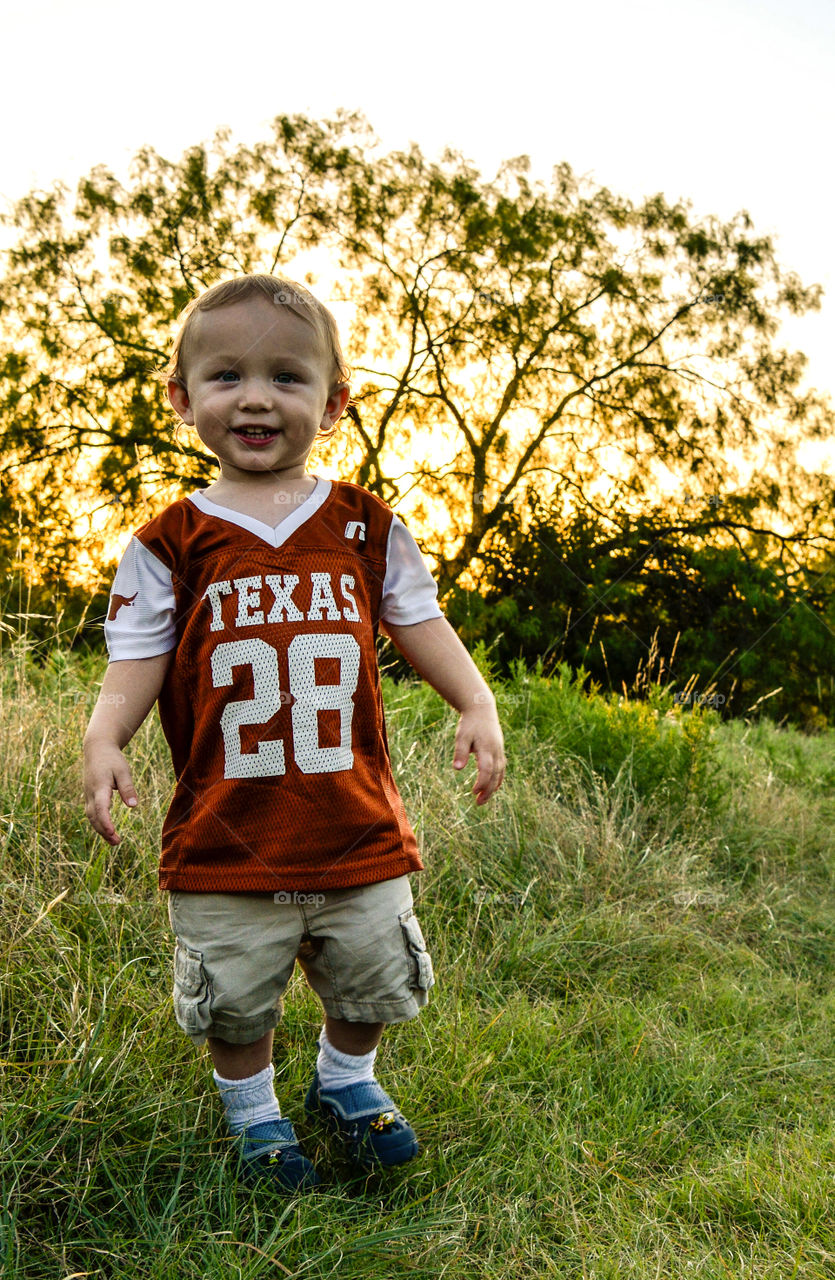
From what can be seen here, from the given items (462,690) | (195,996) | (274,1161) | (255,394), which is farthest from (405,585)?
(274,1161)

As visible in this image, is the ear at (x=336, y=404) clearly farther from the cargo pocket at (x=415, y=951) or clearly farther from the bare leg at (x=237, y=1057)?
the bare leg at (x=237, y=1057)

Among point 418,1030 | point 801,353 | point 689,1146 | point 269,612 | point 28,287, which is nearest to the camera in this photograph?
point 269,612

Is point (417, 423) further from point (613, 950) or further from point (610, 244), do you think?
point (613, 950)

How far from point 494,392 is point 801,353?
153 inches

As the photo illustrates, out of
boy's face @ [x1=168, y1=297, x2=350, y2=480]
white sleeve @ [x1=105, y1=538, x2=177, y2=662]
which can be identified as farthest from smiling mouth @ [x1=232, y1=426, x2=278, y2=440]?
white sleeve @ [x1=105, y1=538, x2=177, y2=662]

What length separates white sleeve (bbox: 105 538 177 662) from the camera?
68.4 inches

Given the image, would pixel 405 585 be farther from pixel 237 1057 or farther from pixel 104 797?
pixel 237 1057

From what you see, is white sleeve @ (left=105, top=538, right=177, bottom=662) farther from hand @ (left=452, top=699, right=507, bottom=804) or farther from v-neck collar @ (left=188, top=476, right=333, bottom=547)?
hand @ (left=452, top=699, right=507, bottom=804)

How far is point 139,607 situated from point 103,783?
331mm

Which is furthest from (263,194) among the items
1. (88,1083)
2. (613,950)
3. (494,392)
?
(88,1083)

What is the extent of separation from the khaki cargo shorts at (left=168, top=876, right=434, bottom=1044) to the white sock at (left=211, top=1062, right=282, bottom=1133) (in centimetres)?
11

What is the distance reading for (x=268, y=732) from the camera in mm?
1672

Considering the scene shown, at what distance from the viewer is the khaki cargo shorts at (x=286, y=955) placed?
5.51 feet

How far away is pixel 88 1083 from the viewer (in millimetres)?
1728
